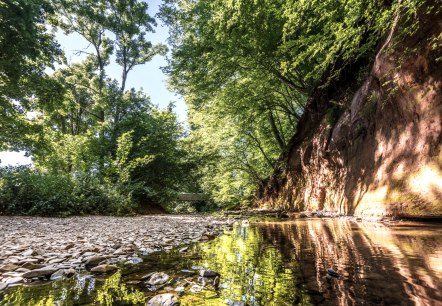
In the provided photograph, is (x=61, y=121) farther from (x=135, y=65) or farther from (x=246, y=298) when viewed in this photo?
(x=246, y=298)

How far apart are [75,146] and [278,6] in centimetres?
1629

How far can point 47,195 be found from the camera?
903cm

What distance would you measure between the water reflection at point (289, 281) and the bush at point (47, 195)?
319 inches

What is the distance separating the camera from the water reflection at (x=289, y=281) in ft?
4.43

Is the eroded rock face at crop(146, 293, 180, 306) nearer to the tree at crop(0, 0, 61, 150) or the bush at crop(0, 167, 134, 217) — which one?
the bush at crop(0, 167, 134, 217)

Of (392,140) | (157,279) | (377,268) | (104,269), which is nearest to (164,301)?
(157,279)

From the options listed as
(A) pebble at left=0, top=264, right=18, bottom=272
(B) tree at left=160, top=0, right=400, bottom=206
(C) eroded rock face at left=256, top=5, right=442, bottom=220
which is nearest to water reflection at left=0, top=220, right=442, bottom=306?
(A) pebble at left=0, top=264, right=18, bottom=272

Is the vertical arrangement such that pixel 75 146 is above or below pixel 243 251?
above

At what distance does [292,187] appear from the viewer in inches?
476

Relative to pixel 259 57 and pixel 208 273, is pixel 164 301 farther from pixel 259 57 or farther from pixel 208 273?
pixel 259 57

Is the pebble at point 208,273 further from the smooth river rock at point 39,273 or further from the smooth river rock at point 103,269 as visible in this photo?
the smooth river rock at point 39,273

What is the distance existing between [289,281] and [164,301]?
806mm

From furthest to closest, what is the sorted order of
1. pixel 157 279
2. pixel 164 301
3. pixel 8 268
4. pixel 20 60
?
pixel 20 60, pixel 8 268, pixel 157 279, pixel 164 301

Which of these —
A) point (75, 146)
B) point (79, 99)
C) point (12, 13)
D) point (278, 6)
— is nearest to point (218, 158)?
point (75, 146)
